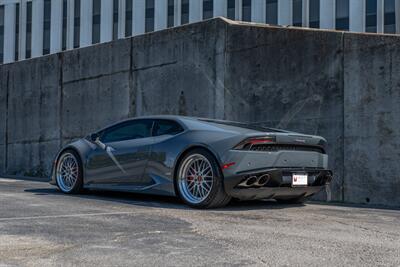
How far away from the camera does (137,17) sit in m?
47.6

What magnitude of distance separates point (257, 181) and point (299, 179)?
622 mm

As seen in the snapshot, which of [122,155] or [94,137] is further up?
[94,137]

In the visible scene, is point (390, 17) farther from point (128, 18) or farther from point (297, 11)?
point (128, 18)

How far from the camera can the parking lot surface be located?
4.06 meters

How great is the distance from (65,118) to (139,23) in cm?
3496

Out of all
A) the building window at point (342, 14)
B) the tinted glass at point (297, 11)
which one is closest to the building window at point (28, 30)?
the tinted glass at point (297, 11)

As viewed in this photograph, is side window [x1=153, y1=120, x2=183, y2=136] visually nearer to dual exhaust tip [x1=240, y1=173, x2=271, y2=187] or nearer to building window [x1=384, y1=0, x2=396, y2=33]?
dual exhaust tip [x1=240, y1=173, x2=271, y2=187]

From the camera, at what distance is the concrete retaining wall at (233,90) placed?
8289 mm

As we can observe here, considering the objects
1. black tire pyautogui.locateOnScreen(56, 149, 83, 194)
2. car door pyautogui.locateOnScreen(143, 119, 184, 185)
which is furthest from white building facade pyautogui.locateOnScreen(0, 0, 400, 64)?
car door pyautogui.locateOnScreen(143, 119, 184, 185)

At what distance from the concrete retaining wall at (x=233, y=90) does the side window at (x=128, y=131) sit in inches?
95.6

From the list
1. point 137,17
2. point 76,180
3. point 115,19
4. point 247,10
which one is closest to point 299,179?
point 76,180

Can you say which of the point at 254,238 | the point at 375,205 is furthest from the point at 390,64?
the point at 254,238

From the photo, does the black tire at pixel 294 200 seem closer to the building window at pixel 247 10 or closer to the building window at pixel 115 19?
the building window at pixel 247 10

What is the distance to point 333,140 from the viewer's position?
862cm
